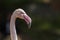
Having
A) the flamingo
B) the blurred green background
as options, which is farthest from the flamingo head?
the blurred green background

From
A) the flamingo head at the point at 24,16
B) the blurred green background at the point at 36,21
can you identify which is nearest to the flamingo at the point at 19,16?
the flamingo head at the point at 24,16

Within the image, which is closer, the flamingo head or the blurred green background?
the flamingo head

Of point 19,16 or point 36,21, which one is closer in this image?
point 19,16

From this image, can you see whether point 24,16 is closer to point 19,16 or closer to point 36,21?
point 19,16

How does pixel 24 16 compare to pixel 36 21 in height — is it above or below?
above

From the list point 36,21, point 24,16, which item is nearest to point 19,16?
point 24,16

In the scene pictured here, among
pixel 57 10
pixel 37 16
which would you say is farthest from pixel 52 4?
pixel 37 16

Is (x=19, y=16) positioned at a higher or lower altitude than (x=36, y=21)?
higher

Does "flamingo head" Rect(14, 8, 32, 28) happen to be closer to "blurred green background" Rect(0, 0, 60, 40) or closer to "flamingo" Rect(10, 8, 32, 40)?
"flamingo" Rect(10, 8, 32, 40)

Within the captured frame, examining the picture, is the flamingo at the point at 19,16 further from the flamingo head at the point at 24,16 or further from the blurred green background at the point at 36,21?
the blurred green background at the point at 36,21

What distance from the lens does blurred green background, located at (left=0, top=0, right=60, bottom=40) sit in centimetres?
295

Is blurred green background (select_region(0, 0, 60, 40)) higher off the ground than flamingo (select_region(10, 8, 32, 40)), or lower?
lower

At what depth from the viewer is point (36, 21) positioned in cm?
310

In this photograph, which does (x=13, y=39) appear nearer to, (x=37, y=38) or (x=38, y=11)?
(x=37, y=38)
